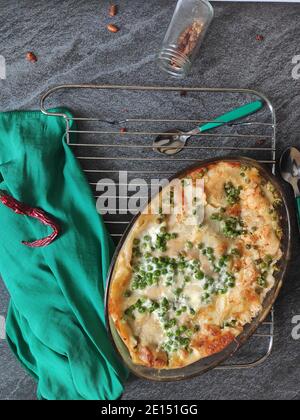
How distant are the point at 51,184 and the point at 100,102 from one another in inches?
11.8

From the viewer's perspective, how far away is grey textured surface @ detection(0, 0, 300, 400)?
1566 mm

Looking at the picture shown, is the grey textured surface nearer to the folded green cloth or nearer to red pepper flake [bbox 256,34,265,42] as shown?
red pepper flake [bbox 256,34,265,42]

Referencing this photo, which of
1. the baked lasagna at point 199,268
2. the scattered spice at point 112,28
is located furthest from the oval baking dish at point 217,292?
the scattered spice at point 112,28

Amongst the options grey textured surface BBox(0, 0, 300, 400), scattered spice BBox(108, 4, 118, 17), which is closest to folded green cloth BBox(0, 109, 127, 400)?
grey textured surface BBox(0, 0, 300, 400)

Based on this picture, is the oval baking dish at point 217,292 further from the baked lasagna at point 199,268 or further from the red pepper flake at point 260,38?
the red pepper flake at point 260,38

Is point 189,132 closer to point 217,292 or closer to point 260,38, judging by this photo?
point 260,38

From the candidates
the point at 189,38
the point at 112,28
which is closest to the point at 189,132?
the point at 189,38

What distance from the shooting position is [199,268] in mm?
1394

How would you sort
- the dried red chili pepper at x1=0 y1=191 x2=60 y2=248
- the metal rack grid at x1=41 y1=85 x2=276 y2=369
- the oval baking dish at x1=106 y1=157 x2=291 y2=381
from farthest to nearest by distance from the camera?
the metal rack grid at x1=41 y1=85 x2=276 y2=369 → the dried red chili pepper at x1=0 y1=191 x2=60 y2=248 → the oval baking dish at x1=106 y1=157 x2=291 y2=381

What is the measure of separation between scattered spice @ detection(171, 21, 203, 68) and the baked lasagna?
0.38 metres

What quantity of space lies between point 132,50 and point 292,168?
0.61 m

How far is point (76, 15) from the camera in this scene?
1.57m

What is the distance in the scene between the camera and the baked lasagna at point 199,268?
53.6 inches

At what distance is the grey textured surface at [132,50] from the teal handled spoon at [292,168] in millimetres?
68
